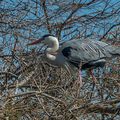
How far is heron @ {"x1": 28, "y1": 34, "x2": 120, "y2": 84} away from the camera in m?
7.16

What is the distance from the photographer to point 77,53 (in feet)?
24.7

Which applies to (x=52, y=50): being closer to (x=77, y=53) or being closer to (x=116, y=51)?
(x=77, y=53)

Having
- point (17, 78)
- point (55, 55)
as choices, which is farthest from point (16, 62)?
point (55, 55)

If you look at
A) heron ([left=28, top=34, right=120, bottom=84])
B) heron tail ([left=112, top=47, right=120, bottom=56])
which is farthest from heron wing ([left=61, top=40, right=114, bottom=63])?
heron tail ([left=112, top=47, right=120, bottom=56])

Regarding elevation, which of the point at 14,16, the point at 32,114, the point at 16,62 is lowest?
the point at 32,114

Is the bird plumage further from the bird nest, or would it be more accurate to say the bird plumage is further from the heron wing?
the bird nest

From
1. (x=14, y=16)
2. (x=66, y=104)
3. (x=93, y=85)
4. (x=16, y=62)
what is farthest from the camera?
(x=14, y=16)

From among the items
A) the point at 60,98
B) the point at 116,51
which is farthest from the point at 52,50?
the point at 60,98

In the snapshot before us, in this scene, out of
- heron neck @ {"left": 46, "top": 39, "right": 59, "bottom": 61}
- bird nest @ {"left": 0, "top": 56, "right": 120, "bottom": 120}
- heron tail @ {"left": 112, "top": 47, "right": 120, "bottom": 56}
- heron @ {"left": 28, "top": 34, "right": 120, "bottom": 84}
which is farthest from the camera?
heron neck @ {"left": 46, "top": 39, "right": 59, "bottom": 61}

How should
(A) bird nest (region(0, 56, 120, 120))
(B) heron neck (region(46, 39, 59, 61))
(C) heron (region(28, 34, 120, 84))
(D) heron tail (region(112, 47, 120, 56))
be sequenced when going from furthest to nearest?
(B) heron neck (region(46, 39, 59, 61))
(C) heron (region(28, 34, 120, 84))
(D) heron tail (region(112, 47, 120, 56))
(A) bird nest (region(0, 56, 120, 120))

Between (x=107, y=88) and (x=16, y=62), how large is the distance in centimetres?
128

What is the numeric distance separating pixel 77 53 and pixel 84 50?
0.12 m

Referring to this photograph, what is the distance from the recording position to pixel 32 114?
5.58 m

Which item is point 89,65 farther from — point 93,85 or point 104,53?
point 93,85
